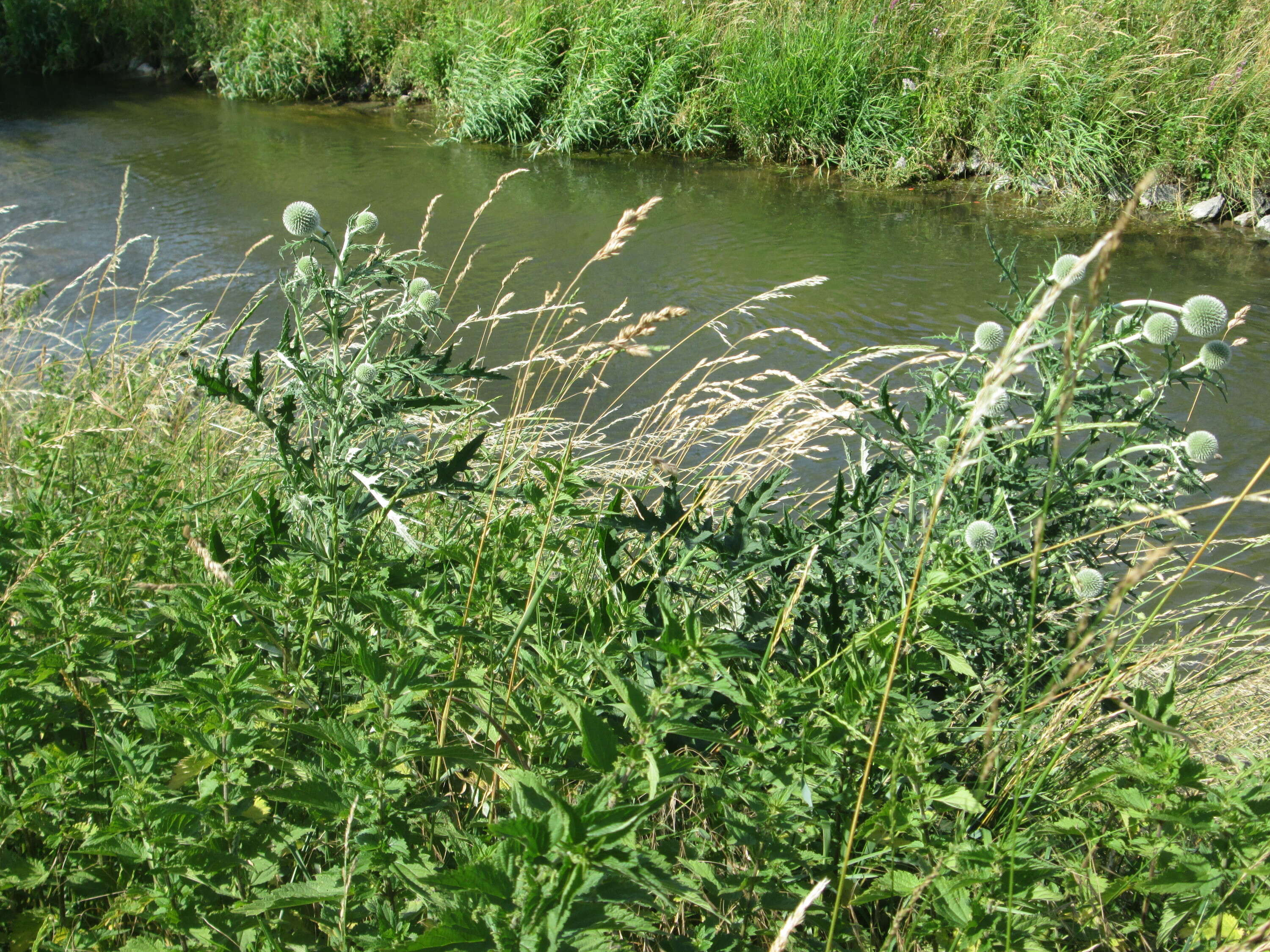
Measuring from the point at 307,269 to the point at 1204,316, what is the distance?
176 cm

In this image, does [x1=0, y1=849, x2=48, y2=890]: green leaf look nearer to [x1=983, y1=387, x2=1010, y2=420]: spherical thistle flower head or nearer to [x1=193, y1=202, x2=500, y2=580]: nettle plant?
[x1=193, y1=202, x2=500, y2=580]: nettle plant

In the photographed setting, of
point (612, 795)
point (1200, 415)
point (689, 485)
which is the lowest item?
point (1200, 415)

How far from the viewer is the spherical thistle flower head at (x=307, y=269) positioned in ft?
5.91

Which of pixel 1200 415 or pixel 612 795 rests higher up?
pixel 612 795

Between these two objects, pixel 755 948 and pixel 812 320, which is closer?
pixel 755 948

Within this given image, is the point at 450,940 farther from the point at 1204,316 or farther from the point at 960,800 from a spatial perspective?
the point at 1204,316

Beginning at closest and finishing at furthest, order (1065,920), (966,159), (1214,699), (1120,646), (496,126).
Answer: (1065,920), (1214,699), (1120,646), (966,159), (496,126)

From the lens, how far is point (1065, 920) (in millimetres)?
1514

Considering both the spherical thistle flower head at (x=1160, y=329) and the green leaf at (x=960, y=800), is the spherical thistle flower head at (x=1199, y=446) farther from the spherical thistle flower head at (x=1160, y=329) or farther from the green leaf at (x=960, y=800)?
the green leaf at (x=960, y=800)

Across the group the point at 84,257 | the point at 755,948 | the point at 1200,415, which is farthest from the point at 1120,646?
the point at 84,257

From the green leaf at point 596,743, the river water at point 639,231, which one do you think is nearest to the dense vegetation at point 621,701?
the green leaf at point 596,743

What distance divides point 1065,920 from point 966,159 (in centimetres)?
791

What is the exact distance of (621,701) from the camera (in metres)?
1.42

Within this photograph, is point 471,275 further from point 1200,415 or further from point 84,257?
point 1200,415
